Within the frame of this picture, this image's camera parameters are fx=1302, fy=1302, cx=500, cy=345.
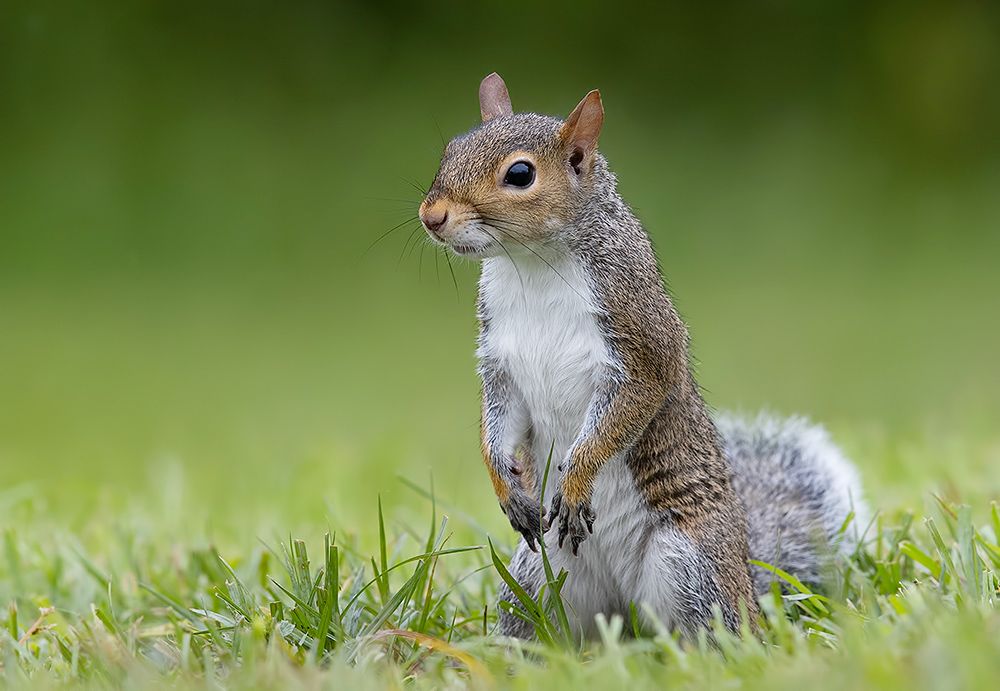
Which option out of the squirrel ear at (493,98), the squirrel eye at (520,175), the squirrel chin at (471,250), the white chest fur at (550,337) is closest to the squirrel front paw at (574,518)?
the white chest fur at (550,337)

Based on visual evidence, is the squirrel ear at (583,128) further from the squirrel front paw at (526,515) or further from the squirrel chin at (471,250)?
the squirrel front paw at (526,515)

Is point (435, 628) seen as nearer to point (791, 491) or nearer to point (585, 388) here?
point (585, 388)

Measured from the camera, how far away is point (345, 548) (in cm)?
310

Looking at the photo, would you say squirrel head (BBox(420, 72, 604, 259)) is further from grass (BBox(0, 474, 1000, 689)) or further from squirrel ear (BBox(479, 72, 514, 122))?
grass (BBox(0, 474, 1000, 689))

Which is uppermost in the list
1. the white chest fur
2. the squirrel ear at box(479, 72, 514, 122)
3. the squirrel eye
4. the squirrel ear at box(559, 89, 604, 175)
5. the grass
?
the squirrel ear at box(479, 72, 514, 122)

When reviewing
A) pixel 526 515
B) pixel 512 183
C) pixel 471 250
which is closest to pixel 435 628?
pixel 526 515

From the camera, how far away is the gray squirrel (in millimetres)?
2674

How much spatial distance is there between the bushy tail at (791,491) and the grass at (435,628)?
12cm

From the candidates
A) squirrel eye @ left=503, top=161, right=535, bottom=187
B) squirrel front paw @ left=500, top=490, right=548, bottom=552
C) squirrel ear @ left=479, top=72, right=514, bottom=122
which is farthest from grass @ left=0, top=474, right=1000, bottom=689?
squirrel ear @ left=479, top=72, right=514, bottom=122

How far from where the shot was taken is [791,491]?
3.47 meters

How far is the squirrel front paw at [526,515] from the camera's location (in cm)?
268

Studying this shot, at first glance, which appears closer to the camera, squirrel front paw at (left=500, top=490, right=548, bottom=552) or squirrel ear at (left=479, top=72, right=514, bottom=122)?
squirrel front paw at (left=500, top=490, right=548, bottom=552)

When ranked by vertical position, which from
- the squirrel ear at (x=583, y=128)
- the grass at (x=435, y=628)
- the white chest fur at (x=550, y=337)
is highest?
the squirrel ear at (x=583, y=128)

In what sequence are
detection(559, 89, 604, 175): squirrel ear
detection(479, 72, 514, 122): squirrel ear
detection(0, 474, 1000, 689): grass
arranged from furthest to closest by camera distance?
detection(479, 72, 514, 122): squirrel ear < detection(559, 89, 604, 175): squirrel ear < detection(0, 474, 1000, 689): grass
